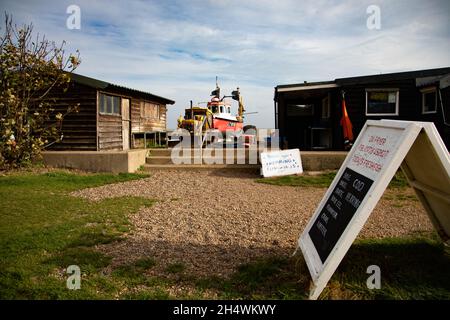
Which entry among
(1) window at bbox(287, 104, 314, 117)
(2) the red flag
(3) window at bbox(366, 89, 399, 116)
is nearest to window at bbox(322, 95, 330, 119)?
(1) window at bbox(287, 104, 314, 117)

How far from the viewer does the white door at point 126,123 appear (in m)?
16.1

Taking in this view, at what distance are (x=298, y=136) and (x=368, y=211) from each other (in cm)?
1621

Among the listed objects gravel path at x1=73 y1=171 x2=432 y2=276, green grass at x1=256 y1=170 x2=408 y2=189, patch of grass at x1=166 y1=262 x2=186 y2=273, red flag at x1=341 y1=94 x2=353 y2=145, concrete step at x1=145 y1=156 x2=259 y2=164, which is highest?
red flag at x1=341 y1=94 x2=353 y2=145

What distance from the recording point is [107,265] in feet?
12.0

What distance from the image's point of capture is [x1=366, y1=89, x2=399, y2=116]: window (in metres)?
14.2

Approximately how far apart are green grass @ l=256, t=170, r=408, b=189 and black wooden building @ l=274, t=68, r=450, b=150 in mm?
4498

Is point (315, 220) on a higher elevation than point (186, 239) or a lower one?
higher

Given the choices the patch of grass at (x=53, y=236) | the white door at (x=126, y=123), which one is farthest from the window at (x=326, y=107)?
the patch of grass at (x=53, y=236)

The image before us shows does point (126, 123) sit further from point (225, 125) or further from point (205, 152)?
point (225, 125)

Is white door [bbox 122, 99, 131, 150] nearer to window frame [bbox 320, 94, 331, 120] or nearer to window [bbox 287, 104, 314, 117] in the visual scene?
window [bbox 287, 104, 314, 117]

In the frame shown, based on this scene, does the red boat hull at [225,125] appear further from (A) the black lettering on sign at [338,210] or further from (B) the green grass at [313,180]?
(A) the black lettering on sign at [338,210]
